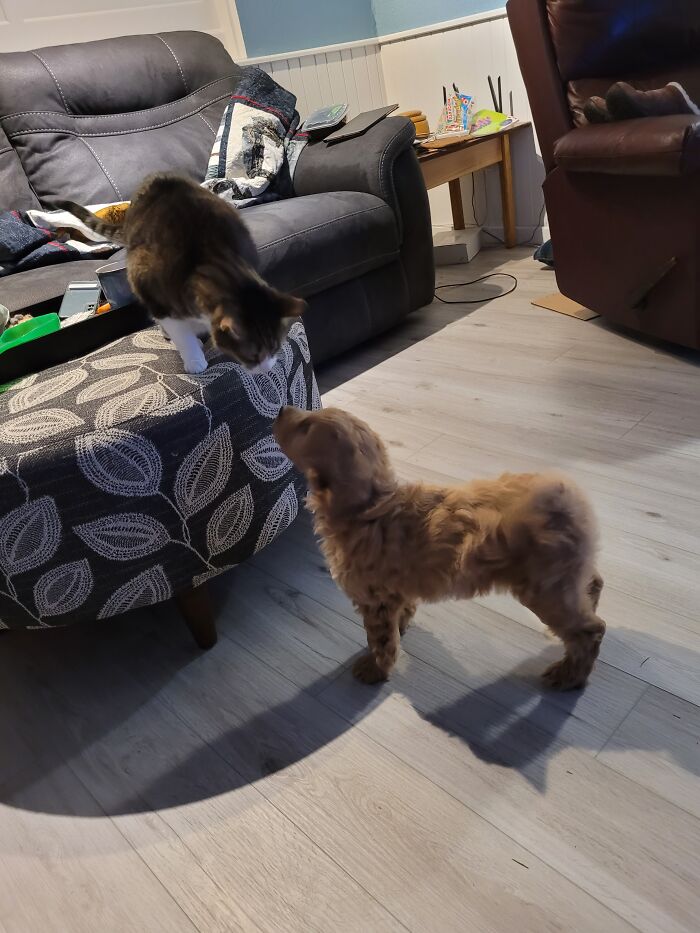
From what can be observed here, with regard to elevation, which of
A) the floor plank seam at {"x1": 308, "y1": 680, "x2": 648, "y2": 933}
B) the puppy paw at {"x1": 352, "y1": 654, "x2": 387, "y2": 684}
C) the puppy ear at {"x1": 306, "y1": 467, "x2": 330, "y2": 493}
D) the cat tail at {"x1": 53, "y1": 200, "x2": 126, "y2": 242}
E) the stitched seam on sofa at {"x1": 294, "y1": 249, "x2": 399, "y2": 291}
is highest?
the cat tail at {"x1": 53, "y1": 200, "x2": 126, "y2": 242}

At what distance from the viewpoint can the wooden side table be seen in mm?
2783

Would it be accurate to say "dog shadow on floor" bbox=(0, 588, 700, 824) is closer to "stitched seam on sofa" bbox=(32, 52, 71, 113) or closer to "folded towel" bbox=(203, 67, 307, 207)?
"folded towel" bbox=(203, 67, 307, 207)

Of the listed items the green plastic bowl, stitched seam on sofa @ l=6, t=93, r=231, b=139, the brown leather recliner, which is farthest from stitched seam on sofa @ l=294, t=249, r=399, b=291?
stitched seam on sofa @ l=6, t=93, r=231, b=139

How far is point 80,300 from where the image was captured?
167cm

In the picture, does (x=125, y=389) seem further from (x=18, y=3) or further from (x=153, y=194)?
(x=18, y=3)

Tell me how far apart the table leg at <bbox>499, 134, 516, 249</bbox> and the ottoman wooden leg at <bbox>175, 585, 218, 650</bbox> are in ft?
9.06

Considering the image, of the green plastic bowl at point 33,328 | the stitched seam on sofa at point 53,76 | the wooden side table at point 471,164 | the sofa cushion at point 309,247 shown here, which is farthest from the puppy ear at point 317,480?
the stitched seam on sofa at point 53,76

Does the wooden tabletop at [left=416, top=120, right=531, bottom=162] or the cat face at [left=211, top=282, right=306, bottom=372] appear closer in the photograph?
the cat face at [left=211, top=282, right=306, bottom=372]

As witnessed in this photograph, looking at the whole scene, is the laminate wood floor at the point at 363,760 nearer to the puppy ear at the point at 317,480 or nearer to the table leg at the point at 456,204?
the puppy ear at the point at 317,480

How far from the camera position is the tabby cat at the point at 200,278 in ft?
3.70

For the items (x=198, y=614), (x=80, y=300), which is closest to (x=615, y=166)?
(x=80, y=300)

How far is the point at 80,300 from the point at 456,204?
2453 mm

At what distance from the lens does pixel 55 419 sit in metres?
1.11

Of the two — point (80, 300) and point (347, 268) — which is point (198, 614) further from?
point (347, 268)
